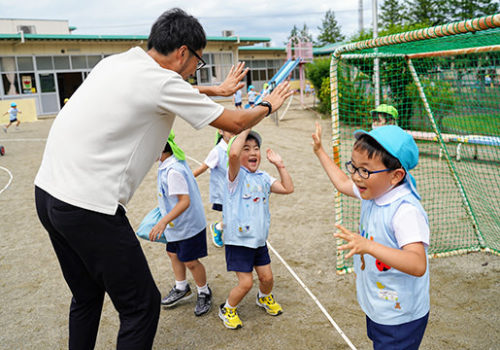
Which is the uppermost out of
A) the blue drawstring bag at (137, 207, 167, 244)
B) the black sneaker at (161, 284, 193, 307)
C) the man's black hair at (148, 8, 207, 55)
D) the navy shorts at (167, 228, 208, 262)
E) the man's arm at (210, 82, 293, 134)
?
the man's black hair at (148, 8, 207, 55)

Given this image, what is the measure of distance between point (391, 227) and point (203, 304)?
2.04 meters

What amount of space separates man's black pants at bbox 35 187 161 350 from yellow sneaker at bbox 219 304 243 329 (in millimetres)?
1132

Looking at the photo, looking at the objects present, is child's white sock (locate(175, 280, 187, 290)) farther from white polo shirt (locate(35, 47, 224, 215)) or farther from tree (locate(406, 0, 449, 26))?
tree (locate(406, 0, 449, 26))

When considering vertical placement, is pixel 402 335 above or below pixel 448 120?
below

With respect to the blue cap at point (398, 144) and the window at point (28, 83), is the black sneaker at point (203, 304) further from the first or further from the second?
the window at point (28, 83)

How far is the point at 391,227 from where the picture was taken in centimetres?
185

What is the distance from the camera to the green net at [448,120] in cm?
407

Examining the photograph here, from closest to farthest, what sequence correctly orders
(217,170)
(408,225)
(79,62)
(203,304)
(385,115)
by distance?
(408,225)
(203,304)
(217,170)
(385,115)
(79,62)

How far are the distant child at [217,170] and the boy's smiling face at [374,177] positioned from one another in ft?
7.63

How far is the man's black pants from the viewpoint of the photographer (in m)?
1.89

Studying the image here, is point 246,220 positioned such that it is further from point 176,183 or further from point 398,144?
point 398,144

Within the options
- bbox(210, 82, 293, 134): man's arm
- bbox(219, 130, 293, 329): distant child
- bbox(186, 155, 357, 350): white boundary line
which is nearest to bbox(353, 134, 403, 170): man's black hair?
bbox(210, 82, 293, 134): man's arm

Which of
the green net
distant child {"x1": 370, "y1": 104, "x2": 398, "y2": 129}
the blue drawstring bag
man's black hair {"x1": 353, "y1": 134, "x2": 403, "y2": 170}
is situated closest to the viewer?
man's black hair {"x1": 353, "y1": 134, "x2": 403, "y2": 170}

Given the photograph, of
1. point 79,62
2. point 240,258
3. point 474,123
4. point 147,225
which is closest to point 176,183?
point 147,225
